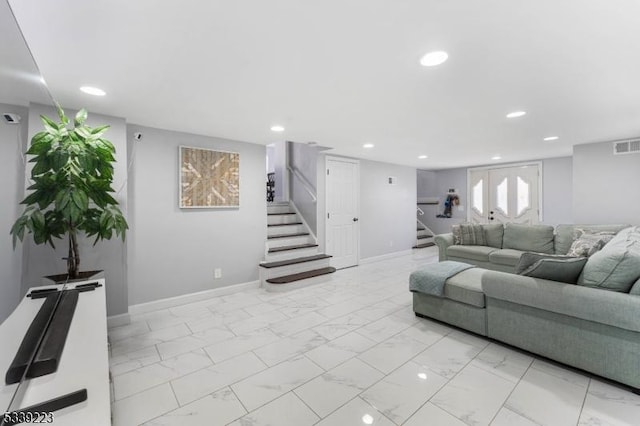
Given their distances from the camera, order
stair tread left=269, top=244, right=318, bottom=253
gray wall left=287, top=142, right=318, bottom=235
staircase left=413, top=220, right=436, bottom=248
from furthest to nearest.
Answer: staircase left=413, top=220, right=436, bottom=248
gray wall left=287, top=142, right=318, bottom=235
stair tread left=269, top=244, right=318, bottom=253

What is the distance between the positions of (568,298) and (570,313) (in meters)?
0.11

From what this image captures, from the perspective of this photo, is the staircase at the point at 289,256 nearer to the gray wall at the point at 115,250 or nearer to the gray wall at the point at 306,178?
the gray wall at the point at 306,178

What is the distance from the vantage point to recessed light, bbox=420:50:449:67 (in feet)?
6.03

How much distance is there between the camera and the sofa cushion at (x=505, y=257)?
171 inches

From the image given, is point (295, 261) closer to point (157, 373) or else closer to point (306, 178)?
point (306, 178)

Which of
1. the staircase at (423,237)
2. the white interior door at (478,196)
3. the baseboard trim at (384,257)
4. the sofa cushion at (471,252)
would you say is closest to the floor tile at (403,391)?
the sofa cushion at (471,252)

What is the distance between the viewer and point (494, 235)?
16.7 ft

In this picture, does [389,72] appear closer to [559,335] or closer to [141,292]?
[559,335]

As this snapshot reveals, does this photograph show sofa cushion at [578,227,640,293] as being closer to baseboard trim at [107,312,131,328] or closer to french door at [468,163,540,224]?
baseboard trim at [107,312,131,328]

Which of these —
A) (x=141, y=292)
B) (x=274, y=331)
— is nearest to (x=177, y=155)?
(x=141, y=292)

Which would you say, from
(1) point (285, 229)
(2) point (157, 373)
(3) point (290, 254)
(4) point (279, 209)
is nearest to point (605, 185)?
(3) point (290, 254)

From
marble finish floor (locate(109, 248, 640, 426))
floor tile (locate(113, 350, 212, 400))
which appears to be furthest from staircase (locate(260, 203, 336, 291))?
floor tile (locate(113, 350, 212, 400))

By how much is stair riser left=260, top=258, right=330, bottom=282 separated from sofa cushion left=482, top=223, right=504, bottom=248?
2984 mm

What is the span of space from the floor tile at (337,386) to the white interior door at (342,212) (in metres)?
3.26
